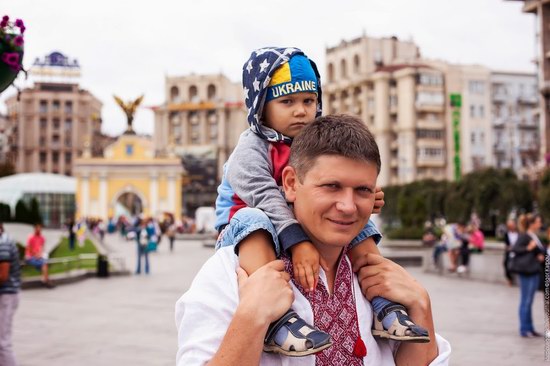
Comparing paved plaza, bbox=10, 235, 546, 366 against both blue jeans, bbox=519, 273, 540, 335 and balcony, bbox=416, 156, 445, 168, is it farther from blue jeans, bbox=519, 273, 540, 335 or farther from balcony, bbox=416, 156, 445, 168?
balcony, bbox=416, 156, 445, 168

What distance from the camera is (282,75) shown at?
228 cm

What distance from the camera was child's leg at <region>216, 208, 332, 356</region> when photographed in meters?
1.80

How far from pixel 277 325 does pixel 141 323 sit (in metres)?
8.97

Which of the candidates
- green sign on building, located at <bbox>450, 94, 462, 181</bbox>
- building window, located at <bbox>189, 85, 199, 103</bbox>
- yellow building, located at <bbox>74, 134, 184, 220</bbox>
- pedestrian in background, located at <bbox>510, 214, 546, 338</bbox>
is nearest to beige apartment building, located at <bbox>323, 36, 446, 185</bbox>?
green sign on building, located at <bbox>450, 94, 462, 181</bbox>

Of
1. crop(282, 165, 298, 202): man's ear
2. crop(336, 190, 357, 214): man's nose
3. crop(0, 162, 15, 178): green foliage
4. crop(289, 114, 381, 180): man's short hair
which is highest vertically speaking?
crop(0, 162, 15, 178): green foliage

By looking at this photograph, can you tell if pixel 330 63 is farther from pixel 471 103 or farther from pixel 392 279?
pixel 392 279

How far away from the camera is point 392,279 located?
82.7 inches

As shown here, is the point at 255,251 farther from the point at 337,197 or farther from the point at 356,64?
the point at 356,64

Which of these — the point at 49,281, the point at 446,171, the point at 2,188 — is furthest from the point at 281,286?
the point at 446,171

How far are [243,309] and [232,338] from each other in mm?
81

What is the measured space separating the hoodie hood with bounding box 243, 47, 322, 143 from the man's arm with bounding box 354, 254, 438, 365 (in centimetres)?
53

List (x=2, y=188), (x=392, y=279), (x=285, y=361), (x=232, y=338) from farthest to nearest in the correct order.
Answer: (x=2, y=188)
(x=392, y=279)
(x=285, y=361)
(x=232, y=338)

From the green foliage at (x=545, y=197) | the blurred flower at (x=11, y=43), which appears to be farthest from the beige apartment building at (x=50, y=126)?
the blurred flower at (x=11, y=43)

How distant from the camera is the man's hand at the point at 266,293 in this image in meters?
1.84
